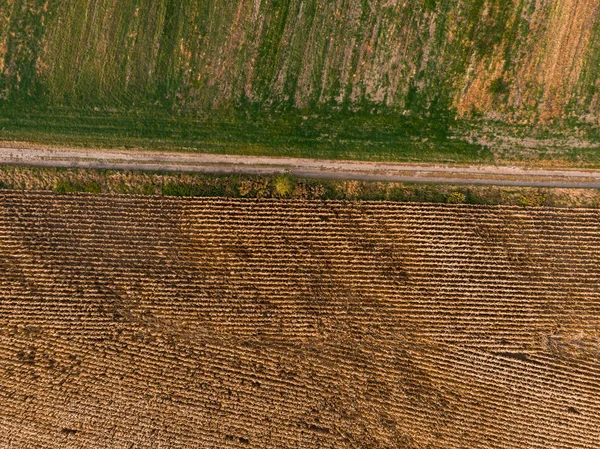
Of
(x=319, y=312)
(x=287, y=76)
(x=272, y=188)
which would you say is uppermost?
(x=287, y=76)

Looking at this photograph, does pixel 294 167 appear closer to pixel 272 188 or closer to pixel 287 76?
pixel 272 188

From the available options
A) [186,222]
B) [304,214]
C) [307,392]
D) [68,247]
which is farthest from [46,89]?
[307,392]

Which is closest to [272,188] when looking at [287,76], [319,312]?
[287,76]

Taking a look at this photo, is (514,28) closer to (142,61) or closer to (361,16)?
(361,16)

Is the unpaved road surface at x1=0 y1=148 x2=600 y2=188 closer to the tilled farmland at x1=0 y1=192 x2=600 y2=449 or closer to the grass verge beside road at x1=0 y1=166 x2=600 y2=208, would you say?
the grass verge beside road at x1=0 y1=166 x2=600 y2=208

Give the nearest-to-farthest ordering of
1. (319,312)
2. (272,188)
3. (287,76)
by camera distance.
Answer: (319,312) → (272,188) → (287,76)

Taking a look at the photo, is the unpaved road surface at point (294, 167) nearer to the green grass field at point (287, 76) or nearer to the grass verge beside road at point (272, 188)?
the grass verge beside road at point (272, 188)
